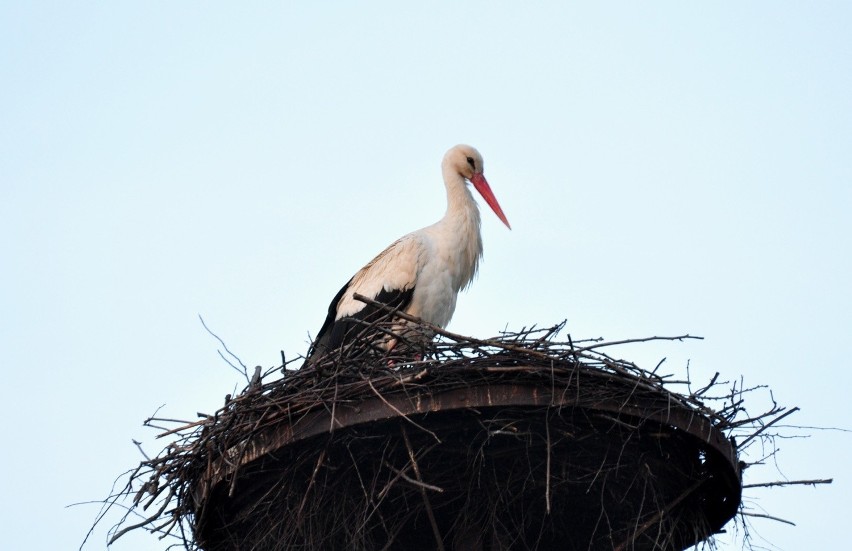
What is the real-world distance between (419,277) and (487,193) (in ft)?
3.90

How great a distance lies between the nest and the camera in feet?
15.9

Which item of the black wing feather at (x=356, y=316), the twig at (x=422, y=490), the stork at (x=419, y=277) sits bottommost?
the twig at (x=422, y=490)

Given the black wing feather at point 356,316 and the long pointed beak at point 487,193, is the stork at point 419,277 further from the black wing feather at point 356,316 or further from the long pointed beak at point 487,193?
the long pointed beak at point 487,193

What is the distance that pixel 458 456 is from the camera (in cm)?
503

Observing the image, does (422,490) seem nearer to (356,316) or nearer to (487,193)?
(356,316)

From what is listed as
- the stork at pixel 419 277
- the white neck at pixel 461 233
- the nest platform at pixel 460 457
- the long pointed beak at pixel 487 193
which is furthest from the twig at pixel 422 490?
the long pointed beak at pixel 487 193

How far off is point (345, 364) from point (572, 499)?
111 cm

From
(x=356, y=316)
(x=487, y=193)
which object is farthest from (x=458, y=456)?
(x=487, y=193)

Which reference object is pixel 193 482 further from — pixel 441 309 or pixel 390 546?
pixel 441 309

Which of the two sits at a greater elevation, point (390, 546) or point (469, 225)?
point (469, 225)

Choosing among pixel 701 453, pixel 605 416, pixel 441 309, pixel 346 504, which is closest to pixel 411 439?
pixel 346 504

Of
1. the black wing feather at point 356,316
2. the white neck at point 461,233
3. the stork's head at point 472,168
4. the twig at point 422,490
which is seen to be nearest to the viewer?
the twig at point 422,490

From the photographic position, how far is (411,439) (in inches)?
194

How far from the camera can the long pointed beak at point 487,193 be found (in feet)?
26.1
